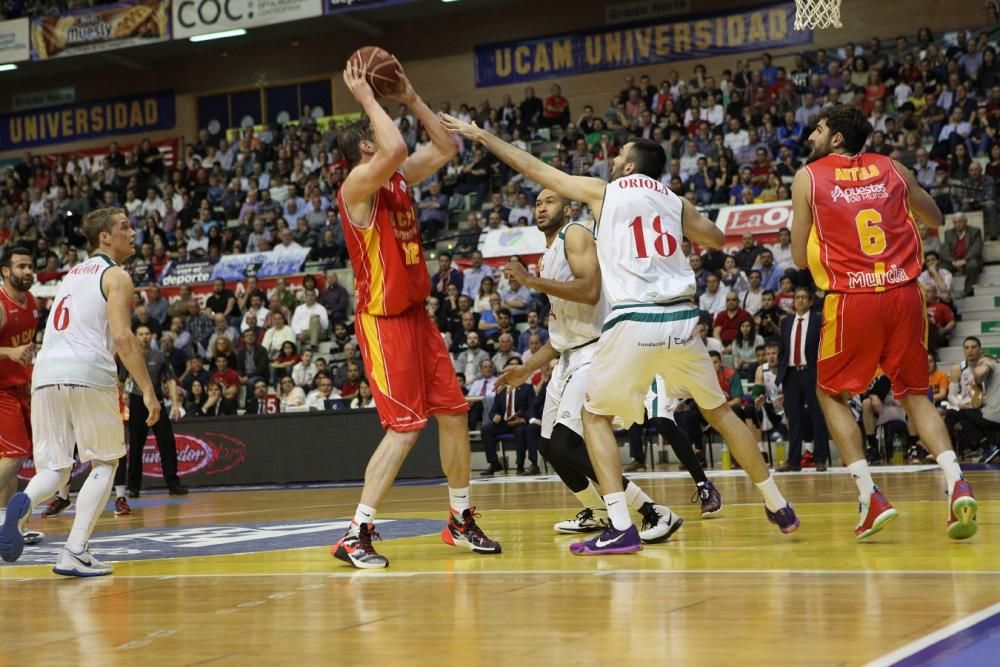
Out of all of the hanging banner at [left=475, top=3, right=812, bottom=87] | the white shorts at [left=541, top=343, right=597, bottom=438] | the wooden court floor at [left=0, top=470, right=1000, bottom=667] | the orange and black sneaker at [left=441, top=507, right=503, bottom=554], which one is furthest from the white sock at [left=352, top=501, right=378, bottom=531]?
the hanging banner at [left=475, top=3, right=812, bottom=87]

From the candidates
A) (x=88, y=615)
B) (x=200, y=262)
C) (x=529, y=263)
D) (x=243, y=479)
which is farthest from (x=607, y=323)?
(x=200, y=262)

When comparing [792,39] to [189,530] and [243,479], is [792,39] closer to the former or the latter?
[243,479]

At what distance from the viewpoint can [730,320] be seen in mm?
16609

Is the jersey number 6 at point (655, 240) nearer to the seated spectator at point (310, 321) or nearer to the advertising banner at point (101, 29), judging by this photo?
the seated spectator at point (310, 321)

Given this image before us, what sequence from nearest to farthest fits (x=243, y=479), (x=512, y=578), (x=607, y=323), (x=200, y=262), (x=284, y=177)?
(x=512, y=578), (x=607, y=323), (x=243, y=479), (x=200, y=262), (x=284, y=177)

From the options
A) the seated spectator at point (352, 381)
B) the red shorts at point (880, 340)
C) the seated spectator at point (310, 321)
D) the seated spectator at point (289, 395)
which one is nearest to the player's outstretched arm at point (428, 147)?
the red shorts at point (880, 340)

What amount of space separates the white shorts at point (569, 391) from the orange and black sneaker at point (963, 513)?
2.05 meters

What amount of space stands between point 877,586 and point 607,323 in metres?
2.06

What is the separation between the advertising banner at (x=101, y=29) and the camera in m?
29.2

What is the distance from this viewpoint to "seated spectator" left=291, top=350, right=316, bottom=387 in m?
19.1

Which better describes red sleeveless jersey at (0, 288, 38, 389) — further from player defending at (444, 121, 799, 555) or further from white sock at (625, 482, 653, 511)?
white sock at (625, 482, 653, 511)

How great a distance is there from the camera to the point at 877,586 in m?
4.43

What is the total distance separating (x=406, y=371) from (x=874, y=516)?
94.7 inches

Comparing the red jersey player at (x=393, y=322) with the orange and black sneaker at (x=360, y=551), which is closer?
the orange and black sneaker at (x=360, y=551)
